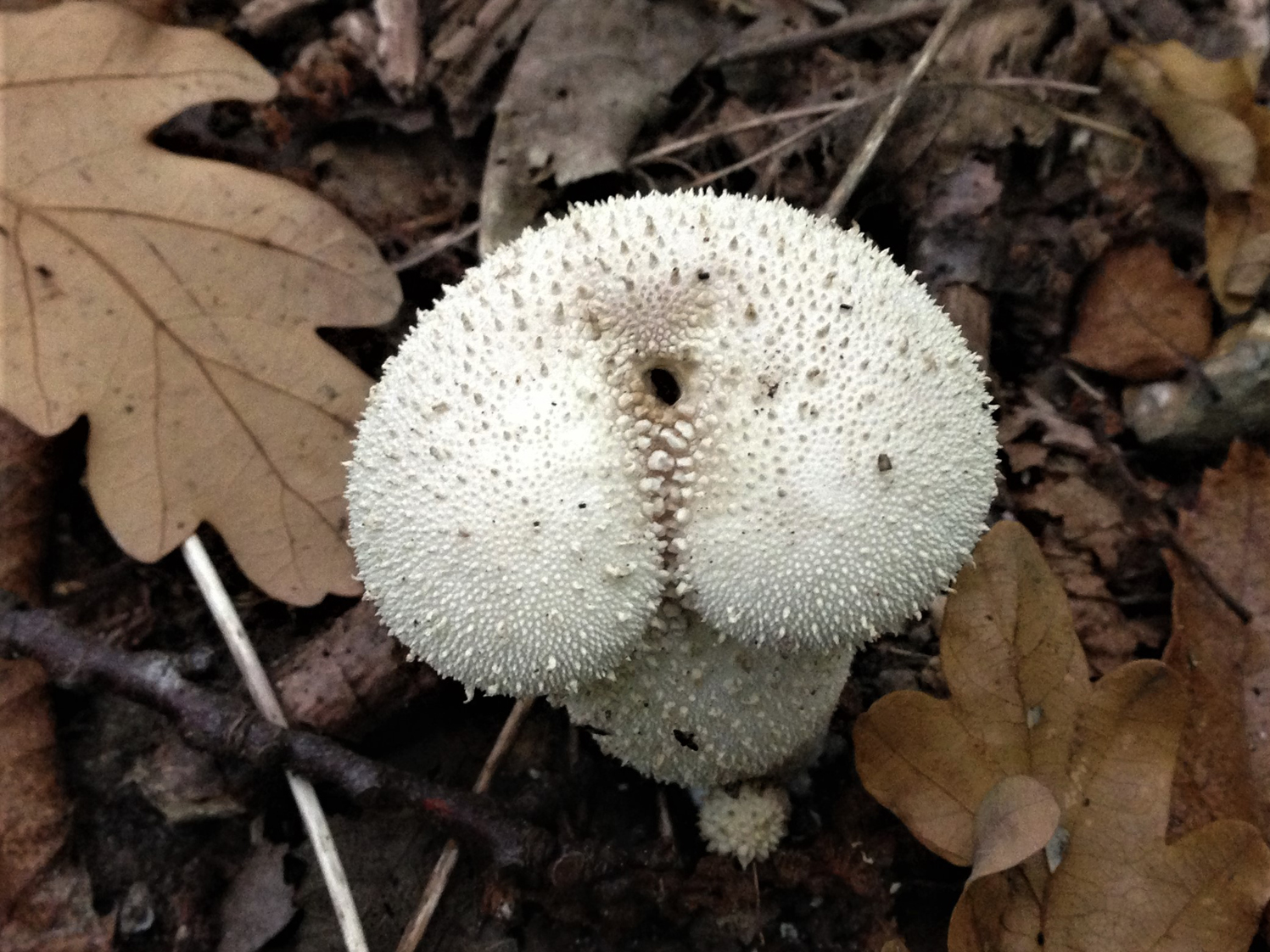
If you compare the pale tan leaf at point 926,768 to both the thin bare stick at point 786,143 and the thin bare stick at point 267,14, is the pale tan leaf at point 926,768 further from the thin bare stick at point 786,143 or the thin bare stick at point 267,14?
the thin bare stick at point 267,14

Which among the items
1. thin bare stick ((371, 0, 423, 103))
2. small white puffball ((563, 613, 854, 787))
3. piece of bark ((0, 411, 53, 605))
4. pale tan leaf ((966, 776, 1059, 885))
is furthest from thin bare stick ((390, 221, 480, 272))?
pale tan leaf ((966, 776, 1059, 885))

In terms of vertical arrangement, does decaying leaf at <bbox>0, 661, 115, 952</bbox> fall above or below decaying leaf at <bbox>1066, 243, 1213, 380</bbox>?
below

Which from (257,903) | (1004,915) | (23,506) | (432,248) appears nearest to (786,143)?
(432,248)

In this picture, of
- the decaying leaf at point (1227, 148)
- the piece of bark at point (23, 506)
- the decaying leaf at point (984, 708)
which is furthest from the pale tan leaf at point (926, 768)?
the piece of bark at point (23, 506)

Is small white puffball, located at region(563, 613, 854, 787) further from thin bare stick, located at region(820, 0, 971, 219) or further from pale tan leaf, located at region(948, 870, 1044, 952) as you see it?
thin bare stick, located at region(820, 0, 971, 219)

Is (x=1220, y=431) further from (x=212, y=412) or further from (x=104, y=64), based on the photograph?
(x=104, y=64)

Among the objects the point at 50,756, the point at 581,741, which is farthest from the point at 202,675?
the point at 581,741
